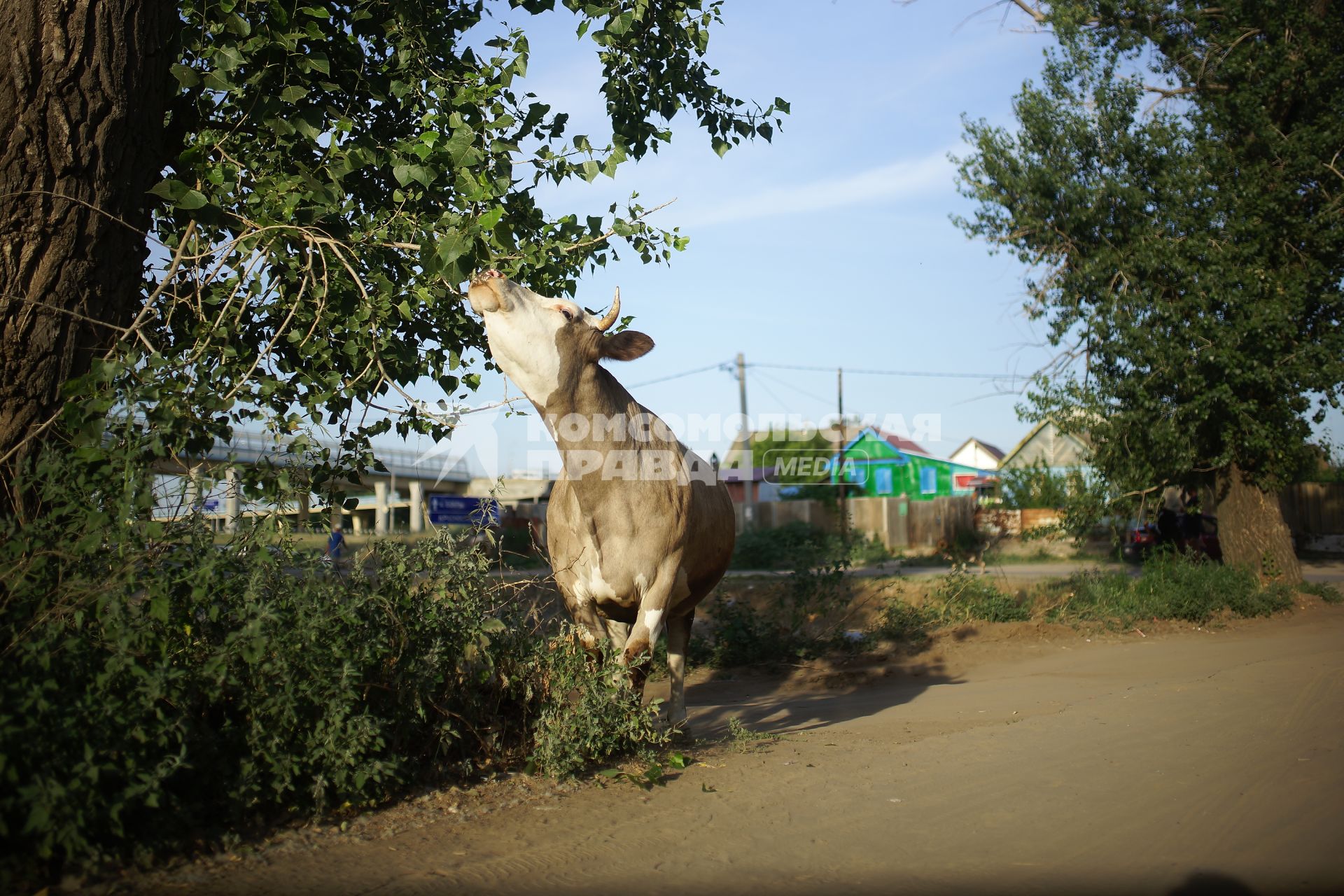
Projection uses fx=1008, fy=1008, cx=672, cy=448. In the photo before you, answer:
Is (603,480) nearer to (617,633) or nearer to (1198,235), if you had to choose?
(617,633)

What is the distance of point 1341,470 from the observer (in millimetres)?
25812

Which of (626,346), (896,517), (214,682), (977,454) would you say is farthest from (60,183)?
(977,454)

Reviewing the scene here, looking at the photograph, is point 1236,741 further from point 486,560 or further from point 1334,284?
point 1334,284

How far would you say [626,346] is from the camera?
533cm

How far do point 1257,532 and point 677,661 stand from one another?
512 inches

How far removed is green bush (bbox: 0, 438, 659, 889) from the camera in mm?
3152

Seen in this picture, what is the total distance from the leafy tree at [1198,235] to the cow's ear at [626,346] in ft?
36.0

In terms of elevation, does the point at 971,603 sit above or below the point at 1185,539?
below

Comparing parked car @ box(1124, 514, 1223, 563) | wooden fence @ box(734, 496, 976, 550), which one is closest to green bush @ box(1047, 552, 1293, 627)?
parked car @ box(1124, 514, 1223, 563)

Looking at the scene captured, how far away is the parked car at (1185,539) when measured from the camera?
74.9ft

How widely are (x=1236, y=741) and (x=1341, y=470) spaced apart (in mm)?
24405

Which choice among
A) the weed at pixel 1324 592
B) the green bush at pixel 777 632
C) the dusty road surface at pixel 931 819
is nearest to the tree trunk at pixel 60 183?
the dusty road surface at pixel 931 819

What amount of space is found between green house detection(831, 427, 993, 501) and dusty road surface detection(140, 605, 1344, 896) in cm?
3973

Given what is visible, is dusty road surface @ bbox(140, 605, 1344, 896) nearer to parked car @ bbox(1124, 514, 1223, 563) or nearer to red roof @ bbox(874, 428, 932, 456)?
parked car @ bbox(1124, 514, 1223, 563)
